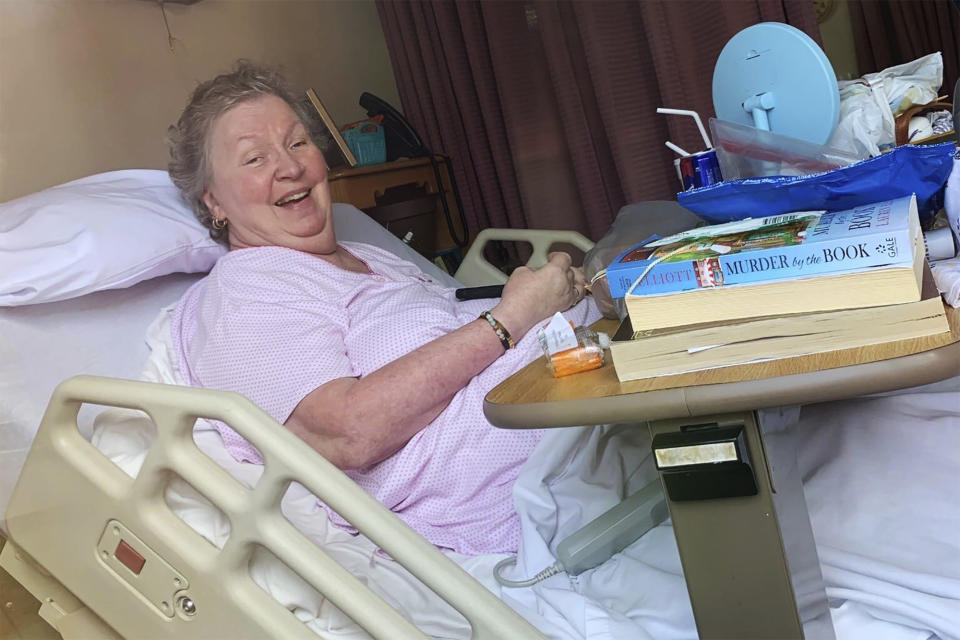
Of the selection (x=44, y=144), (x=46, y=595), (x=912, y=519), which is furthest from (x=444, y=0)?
(x=912, y=519)

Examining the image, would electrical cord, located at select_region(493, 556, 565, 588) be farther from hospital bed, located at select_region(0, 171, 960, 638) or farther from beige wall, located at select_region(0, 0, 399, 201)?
beige wall, located at select_region(0, 0, 399, 201)

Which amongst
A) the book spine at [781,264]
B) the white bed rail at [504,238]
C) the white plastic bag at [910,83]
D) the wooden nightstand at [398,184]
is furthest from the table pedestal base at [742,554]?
the wooden nightstand at [398,184]

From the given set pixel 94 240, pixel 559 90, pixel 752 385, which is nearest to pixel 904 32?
pixel 559 90

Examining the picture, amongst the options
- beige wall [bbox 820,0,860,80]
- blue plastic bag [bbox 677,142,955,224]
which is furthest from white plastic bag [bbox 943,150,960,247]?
beige wall [bbox 820,0,860,80]

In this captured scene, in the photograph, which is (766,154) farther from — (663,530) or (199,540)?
(199,540)

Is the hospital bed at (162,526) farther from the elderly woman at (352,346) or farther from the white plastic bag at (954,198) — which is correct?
the white plastic bag at (954,198)

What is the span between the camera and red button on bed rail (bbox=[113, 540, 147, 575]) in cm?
118

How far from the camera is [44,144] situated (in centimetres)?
228

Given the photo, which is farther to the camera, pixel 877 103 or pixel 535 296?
pixel 535 296

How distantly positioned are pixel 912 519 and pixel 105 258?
50.9 inches

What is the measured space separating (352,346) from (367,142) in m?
1.57

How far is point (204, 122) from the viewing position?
1.68 m

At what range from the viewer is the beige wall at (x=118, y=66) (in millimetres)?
2248

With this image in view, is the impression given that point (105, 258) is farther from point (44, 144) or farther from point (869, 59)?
point (869, 59)
